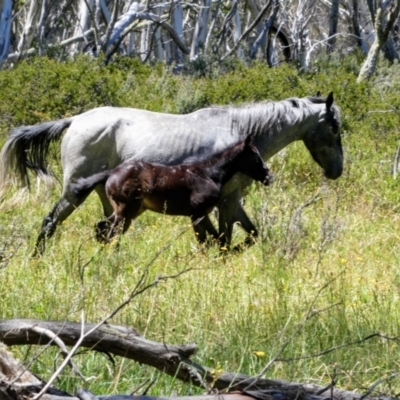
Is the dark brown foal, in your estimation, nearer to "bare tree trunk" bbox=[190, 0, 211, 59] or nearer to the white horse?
the white horse

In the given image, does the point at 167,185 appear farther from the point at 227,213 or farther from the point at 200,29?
the point at 200,29

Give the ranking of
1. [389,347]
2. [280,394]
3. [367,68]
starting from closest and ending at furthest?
1. [280,394]
2. [389,347]
3. [367,68]

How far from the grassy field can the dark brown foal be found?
274 millimetres

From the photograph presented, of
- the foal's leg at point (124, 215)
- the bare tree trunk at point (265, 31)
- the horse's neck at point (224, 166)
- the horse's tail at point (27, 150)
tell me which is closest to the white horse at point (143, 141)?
the horse's tail at point (27, 150)

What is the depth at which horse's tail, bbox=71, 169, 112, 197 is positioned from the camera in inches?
327

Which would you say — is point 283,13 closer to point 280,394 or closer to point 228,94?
point 228,94

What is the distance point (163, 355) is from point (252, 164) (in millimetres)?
5287

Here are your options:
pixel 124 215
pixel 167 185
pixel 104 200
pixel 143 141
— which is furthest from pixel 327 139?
pixel 124 215

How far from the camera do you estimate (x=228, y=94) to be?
15.7 m

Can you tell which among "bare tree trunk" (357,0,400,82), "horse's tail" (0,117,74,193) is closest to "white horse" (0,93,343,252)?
"horse's tail" (0,117,74,193)

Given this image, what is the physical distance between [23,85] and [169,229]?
23.7 feet

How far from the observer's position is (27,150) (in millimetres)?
9078

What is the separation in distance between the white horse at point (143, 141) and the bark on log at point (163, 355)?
4982 millimetres

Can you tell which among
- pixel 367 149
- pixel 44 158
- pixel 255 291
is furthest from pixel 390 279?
pixel 367 149
